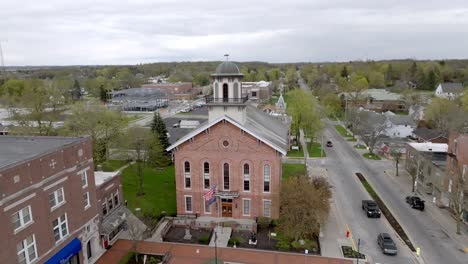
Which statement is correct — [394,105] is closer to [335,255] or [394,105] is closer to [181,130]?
[181,130]

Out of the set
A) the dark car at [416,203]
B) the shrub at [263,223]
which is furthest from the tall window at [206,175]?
the dark car at [416,203]

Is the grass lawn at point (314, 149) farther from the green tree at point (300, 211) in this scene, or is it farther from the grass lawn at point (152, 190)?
the green tree at point (300, 211)

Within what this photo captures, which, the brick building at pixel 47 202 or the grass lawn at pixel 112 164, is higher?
the brick building at pixel 47 202

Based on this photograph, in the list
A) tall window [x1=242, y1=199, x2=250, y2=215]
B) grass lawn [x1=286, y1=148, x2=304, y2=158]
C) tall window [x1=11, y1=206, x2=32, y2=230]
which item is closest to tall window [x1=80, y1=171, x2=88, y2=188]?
tall window [x1=11, y1=206, x2=32, y2=230]

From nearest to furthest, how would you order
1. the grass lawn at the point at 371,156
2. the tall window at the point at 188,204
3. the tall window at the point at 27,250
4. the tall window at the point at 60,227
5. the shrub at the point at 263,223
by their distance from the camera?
the tall window at the point at 27,250 → the tall window at the point at 60,227 → the shrub at the point at 263,223 → the tall window at the point at 188,204 → the grass lawn at the point at 371,156

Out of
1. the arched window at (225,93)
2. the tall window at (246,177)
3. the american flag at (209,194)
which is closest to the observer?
the american flag at (209,194)

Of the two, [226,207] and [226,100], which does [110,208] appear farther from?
[226,100]
